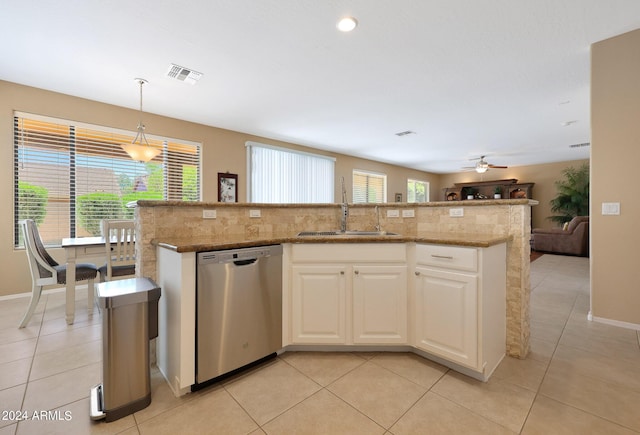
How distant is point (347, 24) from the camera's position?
230 centimetres

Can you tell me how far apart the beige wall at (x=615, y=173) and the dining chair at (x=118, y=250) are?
461cm

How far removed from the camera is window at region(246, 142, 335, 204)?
5.50 m

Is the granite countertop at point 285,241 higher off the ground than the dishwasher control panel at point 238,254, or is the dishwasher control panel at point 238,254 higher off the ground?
the granite countertop at point 285,241

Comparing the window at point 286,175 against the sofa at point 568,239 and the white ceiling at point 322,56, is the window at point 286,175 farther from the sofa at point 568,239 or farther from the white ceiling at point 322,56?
the sofa at point 568,239

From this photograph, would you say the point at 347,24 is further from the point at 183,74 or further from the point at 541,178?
the point at 541,178

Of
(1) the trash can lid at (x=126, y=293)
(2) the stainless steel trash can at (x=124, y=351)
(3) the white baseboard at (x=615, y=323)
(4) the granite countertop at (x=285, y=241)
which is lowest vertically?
(3) the white baseboard at (x=615, y=323)

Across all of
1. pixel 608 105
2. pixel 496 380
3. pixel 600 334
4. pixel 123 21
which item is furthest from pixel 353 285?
pixel 608 105

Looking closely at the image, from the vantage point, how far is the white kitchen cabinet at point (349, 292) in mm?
2018

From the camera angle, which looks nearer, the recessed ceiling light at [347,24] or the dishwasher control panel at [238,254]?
the dishwasher control panel at [238,254]

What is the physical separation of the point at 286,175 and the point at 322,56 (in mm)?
3358

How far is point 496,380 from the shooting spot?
69.5 inches

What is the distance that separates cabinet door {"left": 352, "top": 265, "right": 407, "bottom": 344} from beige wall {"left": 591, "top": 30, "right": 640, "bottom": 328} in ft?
7.07

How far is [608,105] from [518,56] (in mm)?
925

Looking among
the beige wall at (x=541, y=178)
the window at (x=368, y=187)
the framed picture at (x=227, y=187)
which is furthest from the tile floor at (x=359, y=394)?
the beige wall at (x=541, y=178)
